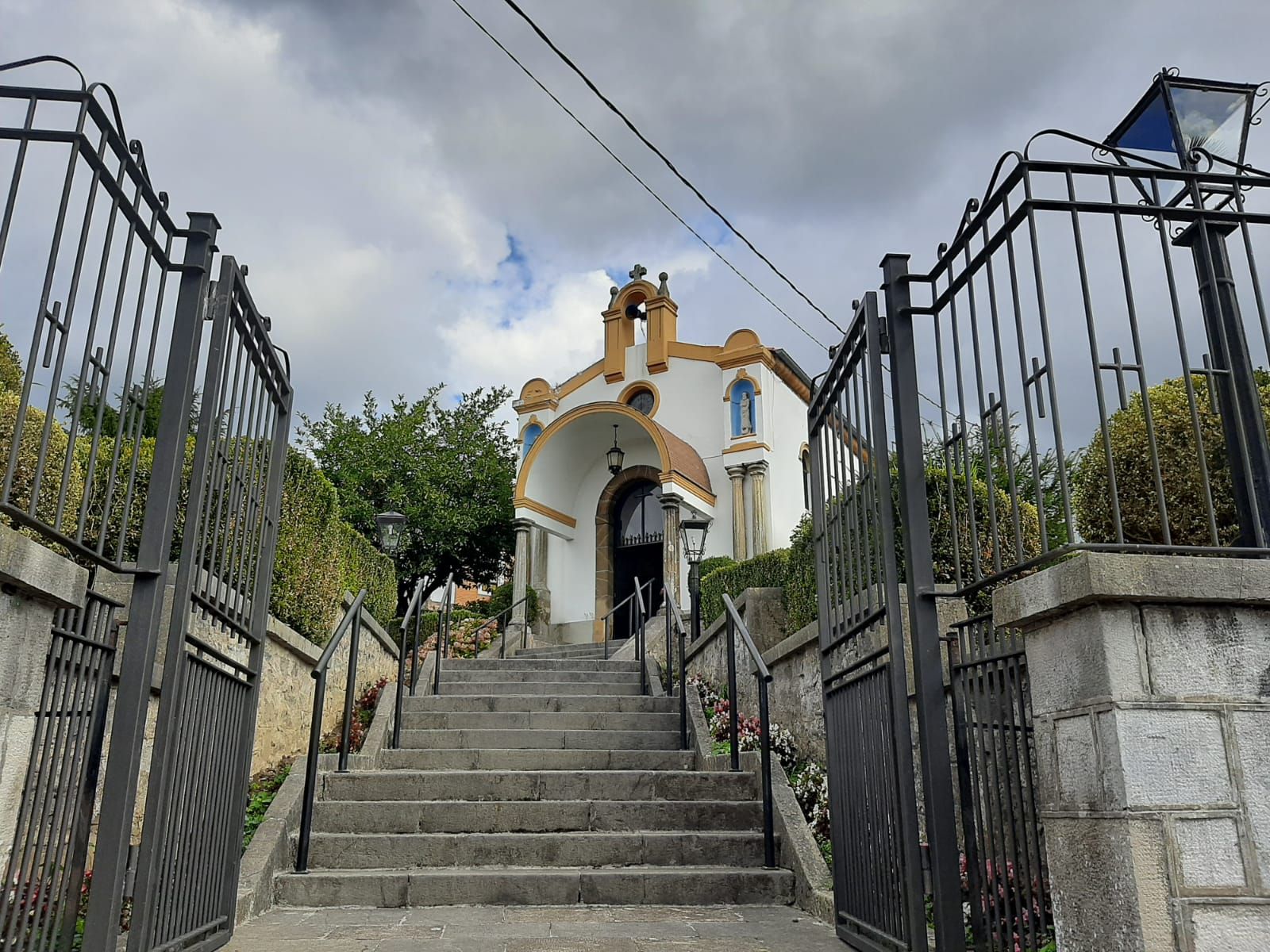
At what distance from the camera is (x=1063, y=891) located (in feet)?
7.38

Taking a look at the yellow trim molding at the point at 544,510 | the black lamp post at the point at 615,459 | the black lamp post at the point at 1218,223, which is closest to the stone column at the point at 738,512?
the black lamp post at the point at 615,459

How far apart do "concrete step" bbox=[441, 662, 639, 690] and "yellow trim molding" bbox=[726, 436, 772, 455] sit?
265 inches

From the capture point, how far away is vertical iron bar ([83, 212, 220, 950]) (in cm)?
280

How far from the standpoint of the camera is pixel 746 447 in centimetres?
1578

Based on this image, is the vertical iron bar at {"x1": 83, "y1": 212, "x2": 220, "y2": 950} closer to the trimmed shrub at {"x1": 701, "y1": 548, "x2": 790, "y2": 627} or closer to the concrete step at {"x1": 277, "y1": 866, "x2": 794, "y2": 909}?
the concrete step at {"x1": 277, "y1": 866, "x2": 794, "y2": 909}

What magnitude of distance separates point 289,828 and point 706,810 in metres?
2.43

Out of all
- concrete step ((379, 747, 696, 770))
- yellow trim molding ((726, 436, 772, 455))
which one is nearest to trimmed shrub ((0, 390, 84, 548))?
concrete step ((379, 747, 696, 770))

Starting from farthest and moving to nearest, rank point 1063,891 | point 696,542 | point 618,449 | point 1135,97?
point 618,449 → point 696,542 → point 1135,97 → point 1063,891

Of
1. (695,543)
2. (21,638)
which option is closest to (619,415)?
(695,543)

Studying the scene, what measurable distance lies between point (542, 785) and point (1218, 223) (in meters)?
4.87

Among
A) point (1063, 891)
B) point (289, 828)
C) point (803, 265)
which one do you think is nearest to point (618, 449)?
point (803, 265)

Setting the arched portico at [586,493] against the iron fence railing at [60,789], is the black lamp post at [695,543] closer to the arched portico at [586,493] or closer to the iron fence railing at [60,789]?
the arched portico at [586,493]

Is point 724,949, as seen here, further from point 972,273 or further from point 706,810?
point 972,273

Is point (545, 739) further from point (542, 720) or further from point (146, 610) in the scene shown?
point (146, 610)
